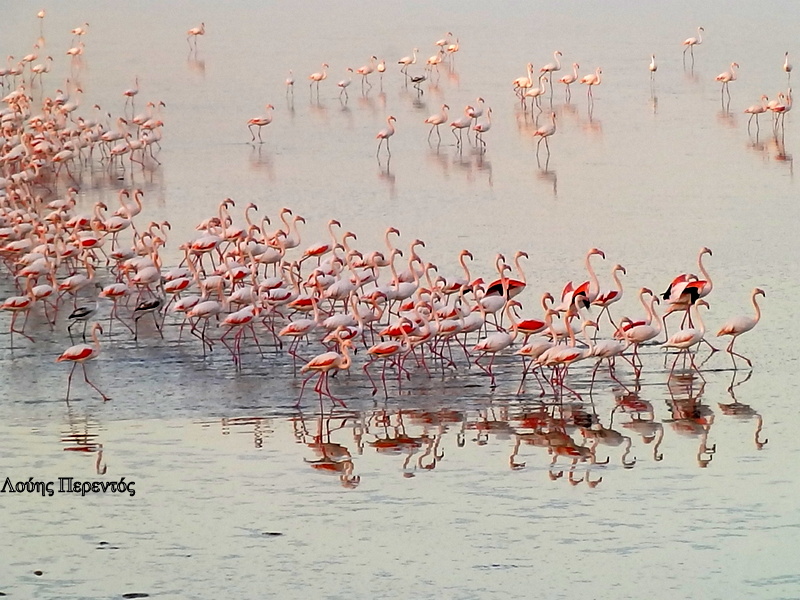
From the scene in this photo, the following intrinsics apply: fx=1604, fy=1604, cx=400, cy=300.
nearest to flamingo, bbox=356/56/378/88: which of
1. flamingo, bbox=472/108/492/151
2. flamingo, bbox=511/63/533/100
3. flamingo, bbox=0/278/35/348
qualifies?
flamingo, bbox=511/63/533/100

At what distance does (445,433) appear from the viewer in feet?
32.3

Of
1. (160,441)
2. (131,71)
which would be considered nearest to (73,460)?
(160,441)

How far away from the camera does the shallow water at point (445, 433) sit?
25.7 feet

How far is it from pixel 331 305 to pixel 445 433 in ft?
10.2

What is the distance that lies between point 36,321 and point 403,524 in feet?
18.4

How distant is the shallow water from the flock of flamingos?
21 centimetres

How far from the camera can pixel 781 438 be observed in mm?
9648

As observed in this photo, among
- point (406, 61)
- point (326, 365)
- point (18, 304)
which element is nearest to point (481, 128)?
point (406, 61)

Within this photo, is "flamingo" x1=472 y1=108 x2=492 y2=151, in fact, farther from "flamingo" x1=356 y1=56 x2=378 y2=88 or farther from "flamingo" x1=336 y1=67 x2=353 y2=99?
"flamingo" x1=356 y1=56 x2=378 y2=88

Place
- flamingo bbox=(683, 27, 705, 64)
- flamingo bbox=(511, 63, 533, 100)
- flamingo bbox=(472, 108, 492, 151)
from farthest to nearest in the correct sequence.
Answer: flamingo bbox=(683, 27, 705, 64)
flamingo bbox=(511, 63, 533, 100)
flamingo bbox=(472, 108, 492, 151)

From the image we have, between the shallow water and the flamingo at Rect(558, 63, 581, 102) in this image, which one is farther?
the flamingo at Rect(558, 63, 581, 102)

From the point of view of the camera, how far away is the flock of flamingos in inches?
428

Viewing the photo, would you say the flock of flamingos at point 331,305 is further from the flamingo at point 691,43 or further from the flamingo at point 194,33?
the flamingo at point 194,33

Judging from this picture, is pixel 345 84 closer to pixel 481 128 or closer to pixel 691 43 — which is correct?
pixel 481 128
